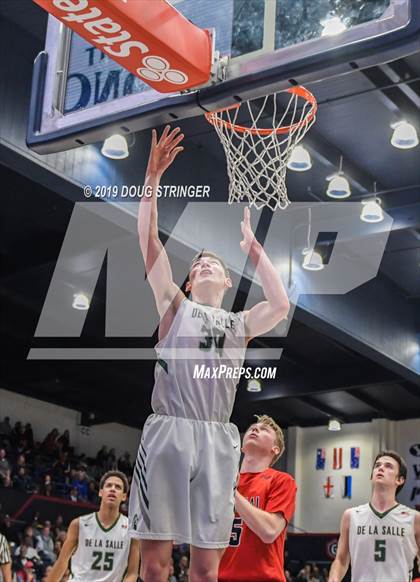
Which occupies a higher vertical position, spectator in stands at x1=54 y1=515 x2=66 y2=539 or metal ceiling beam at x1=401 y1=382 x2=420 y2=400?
metal ceiling beam at x1=401 y1=382 x2=420 y2=400

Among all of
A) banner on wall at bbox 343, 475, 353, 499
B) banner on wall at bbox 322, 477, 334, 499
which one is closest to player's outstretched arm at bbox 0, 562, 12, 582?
banner on wall at bbox 343, 475, 353, 499

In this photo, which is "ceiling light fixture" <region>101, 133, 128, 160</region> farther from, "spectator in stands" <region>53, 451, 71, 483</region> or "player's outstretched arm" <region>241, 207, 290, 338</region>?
"spectator in stands" <region>53, 451, 71, 483</region>

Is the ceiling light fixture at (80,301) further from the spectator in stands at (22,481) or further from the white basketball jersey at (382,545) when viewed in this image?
the white basketball jersey at (382,545)

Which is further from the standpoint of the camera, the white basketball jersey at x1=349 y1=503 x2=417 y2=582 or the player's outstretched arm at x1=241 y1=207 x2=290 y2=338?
the white basketball jersey at x1=349 y1=503 x2=417 y2=582

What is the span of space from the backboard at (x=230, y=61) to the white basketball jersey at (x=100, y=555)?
3.79 metres

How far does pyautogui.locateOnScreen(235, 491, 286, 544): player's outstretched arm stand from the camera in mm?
5216

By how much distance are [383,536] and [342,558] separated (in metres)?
0.38

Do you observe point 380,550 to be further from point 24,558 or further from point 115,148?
point 24,558

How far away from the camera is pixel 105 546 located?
26.1 feet

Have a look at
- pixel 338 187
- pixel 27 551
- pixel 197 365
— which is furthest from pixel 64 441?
pixel 197 365

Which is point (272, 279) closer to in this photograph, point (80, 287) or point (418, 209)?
point (418, 209)

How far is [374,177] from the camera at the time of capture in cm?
1488

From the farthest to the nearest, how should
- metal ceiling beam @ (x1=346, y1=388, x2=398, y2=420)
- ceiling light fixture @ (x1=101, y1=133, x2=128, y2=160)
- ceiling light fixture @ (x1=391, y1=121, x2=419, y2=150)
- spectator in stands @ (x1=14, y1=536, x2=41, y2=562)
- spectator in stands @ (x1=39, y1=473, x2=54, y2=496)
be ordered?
metal ceiling beam @ (x1=346, y1=388, x2=398, y2=420) < spectator in stands @ (x1=39, y1=473, x2=54, y2=496) < spectator in stands @ (x1=14, y1=536, x2=41, y2=562) < ceiling light fixture @ (x1=391, y1=121, x2=419, y2=150) < ceiling light fixture @ (x1=101, y1=133, x2=128, y2=160)

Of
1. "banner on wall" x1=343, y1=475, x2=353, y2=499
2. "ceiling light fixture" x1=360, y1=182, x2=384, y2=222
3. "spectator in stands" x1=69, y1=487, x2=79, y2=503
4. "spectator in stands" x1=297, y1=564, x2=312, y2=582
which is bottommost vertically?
"spectator in stands" x1=297, y1=564, x2=312, y2=582
